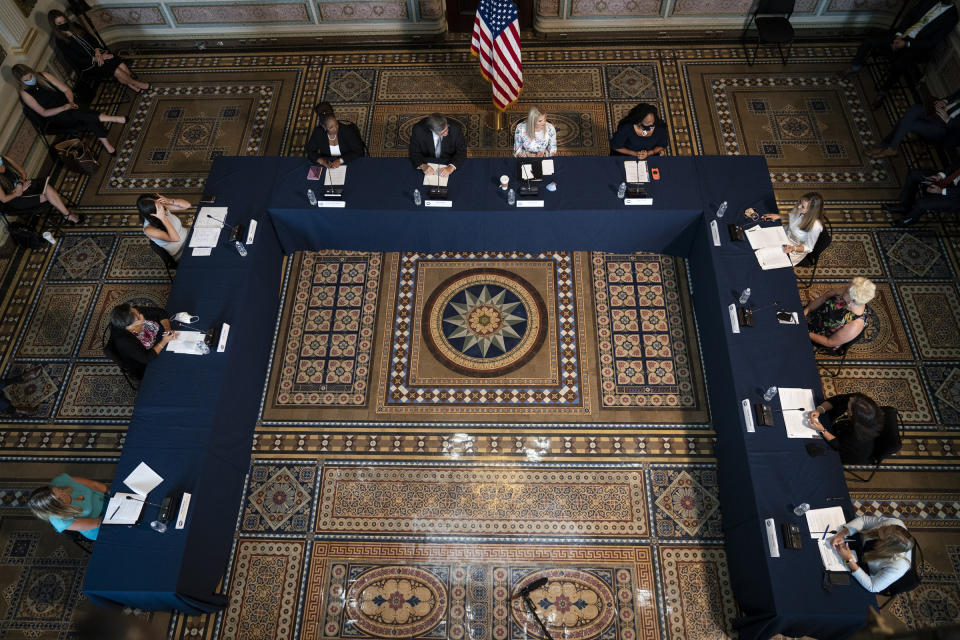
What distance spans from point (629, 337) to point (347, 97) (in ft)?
18.3

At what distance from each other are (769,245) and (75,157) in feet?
28.9

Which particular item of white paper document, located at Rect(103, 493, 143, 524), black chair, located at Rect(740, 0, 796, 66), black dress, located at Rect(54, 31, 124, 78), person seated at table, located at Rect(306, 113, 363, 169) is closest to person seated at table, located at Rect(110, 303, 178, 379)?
white paper document, located at Rect(103, 493, 143, 524)

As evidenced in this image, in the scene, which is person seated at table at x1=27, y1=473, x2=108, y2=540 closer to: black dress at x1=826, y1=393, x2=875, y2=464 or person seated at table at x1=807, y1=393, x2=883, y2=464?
person seated at table at x1=807, y1=393, x2=883, y2=464

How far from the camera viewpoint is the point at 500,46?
7.16 m

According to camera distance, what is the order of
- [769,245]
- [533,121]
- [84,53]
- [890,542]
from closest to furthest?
1. [890,542]
2. [769,245]
3. [533,121]
4. [84,53]

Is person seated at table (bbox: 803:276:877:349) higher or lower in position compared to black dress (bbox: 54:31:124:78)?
lower

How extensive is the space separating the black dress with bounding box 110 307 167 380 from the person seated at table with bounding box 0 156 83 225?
2983 millimetres

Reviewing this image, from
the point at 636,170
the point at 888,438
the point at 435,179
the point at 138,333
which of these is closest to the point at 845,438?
the point at 888,438

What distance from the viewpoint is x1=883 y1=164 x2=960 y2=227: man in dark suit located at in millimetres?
6637

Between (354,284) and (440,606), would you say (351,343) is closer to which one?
(354,284)

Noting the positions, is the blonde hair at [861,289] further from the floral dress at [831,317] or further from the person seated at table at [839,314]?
the floral dress at [831,317]

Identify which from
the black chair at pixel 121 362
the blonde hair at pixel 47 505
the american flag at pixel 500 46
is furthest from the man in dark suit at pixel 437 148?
the blonde hair at pixel 47 505

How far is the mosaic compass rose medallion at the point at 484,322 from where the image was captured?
6.55 m

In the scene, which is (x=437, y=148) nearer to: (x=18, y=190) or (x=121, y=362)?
(x=121, y=362)
